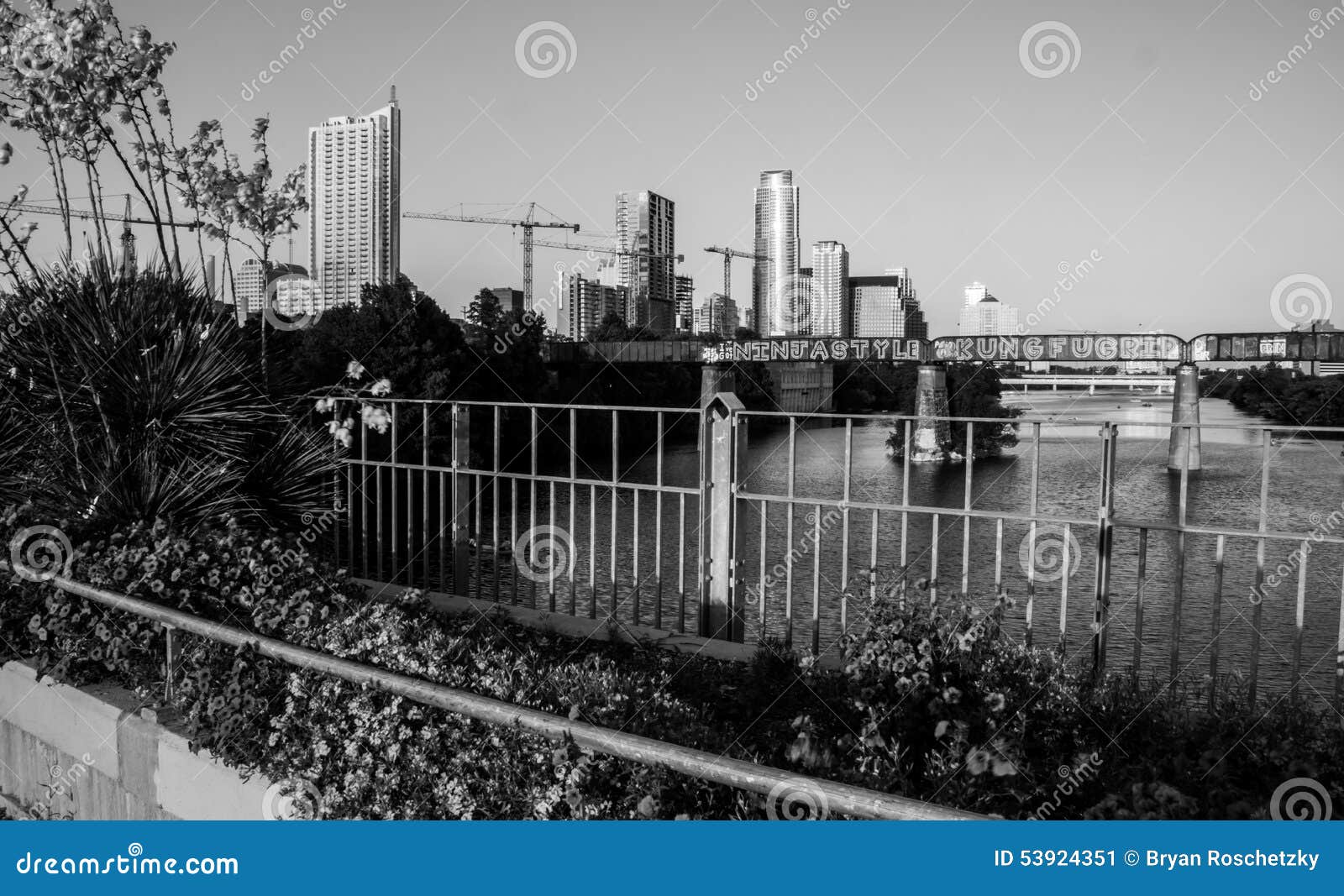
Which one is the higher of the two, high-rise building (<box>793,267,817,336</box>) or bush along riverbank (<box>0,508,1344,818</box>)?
high-rise building (<box>793,267,817,336</box>)

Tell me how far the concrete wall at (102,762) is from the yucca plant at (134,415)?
1.23 metres

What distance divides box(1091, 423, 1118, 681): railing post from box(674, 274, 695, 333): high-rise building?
413 ft

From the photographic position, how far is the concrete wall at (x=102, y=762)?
393cm

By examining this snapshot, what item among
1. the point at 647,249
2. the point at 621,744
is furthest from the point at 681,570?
the point at 647,249

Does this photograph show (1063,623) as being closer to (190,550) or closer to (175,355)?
(190,550)

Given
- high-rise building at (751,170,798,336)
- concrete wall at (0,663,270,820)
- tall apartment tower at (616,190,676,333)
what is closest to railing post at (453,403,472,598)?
concrete wall at (0,663,270,820)

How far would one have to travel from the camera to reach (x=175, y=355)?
6578 millimetres

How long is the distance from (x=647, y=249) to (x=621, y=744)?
138818 mm

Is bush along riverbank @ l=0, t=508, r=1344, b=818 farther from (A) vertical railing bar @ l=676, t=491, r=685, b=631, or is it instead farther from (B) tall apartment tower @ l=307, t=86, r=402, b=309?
(B) tall apartment tower @ l=307, t=86, r=402, b=309

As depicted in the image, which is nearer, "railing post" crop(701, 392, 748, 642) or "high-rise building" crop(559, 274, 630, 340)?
"railing post" crop(701, 392, 748, 642)

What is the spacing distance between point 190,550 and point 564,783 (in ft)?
9.32

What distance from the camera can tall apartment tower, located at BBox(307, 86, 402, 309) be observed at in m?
14.9

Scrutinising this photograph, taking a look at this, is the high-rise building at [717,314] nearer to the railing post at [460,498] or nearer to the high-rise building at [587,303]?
the high-rise building at [587,303]

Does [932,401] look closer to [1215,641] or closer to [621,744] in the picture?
[1215,641]
